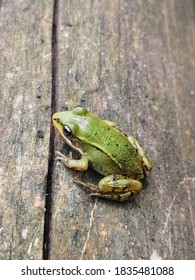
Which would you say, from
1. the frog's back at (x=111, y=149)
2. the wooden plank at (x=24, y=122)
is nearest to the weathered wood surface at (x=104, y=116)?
the wooden plank at (x=24, y=122)

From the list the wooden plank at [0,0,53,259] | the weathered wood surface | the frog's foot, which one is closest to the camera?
the wooden plank at [0,0,53,259]

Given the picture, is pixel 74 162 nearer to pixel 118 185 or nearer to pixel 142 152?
pixel 118 185

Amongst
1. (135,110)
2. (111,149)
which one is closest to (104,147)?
(111,149)

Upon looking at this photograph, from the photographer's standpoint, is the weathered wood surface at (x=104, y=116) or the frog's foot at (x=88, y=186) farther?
the frog's foot at (x=88, y=186)

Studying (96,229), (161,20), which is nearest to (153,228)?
(96,229)

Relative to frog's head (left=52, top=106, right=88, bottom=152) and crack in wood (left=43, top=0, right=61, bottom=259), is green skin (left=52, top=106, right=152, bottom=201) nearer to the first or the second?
frog's head (left=52, top=106, right=88, bottom=152)

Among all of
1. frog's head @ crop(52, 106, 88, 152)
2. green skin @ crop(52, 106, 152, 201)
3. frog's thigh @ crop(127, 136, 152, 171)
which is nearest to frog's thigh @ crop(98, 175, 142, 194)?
green skin @ crop(52, 106, 152, 201)

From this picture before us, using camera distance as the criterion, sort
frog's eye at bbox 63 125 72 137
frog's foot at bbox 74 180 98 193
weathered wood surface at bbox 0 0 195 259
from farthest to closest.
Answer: frog's eye at bbox 63 125 72 137
frog's foot at bbox 74 180 98 193
weathered wood surface at bbox 0 0 195 259

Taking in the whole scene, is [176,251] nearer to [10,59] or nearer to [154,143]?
[154,143]

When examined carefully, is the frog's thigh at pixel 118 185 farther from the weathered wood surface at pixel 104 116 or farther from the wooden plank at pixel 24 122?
the wooden plank at pixel 24 122
